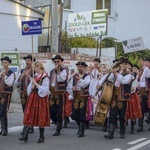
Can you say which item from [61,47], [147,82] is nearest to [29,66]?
[147,82]

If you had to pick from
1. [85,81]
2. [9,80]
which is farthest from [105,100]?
[9,80]

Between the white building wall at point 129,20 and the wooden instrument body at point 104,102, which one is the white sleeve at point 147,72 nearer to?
the wooden instrument body at point 104,102

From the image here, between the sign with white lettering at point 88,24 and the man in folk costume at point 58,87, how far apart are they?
1117 centimetres

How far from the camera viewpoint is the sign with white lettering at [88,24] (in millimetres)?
21172

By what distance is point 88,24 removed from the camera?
21844 millimetres

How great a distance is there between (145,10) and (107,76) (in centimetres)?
2181

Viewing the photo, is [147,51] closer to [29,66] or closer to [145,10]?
[145,10]

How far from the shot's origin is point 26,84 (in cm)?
1024

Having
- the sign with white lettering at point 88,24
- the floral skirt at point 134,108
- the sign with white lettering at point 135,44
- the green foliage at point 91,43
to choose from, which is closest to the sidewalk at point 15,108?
the sign with white lettering at point 135,44

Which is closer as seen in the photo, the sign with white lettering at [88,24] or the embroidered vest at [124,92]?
the embroidered vest at [124,92]

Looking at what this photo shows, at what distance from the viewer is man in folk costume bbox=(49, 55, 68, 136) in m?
9.97

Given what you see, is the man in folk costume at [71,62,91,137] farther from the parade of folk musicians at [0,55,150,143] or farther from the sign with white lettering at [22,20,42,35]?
the sign with white lettering at [22,20,42,35]

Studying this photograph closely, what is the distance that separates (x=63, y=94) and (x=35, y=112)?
1128 mm

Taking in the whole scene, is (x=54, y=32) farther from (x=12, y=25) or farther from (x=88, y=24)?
(x=88, y=24)
